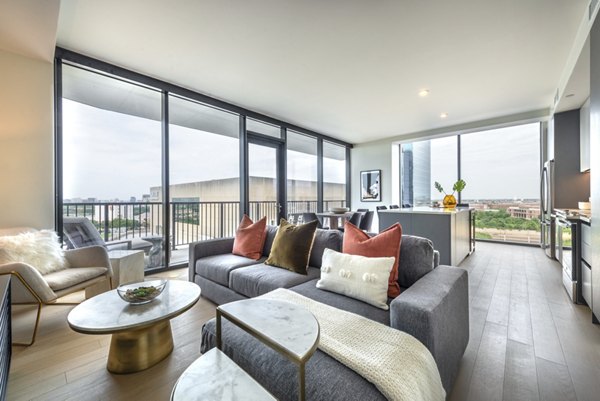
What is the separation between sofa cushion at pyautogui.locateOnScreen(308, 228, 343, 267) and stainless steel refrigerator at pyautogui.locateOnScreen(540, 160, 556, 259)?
4.04 m

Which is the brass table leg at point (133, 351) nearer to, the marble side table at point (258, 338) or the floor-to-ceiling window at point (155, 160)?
the marble side table at point (258, 338)

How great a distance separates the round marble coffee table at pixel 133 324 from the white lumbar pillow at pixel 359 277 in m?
0.94

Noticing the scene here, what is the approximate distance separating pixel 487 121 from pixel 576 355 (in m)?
5.02

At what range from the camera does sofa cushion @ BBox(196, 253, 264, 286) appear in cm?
243

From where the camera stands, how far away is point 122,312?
152 centimetres

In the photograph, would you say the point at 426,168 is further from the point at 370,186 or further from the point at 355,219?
the point at 355,219

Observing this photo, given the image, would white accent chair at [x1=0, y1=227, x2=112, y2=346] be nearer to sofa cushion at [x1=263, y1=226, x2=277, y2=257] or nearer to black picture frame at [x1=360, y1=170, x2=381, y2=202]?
sofa cushion at [x1=263, y1=226, x2=277, y2=257]

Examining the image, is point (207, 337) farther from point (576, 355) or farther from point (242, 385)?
point (576, 355)

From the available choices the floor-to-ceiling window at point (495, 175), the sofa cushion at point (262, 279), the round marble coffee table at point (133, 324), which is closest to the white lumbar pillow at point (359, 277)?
the sofa cushion at point (262, 279)

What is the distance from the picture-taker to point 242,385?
98 centimetres

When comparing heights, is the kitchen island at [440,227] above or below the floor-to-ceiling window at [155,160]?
below

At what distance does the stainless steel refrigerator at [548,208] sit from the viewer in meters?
4.13

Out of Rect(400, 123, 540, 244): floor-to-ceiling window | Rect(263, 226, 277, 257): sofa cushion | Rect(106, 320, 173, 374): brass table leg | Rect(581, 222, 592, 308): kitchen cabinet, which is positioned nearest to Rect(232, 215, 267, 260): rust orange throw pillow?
Rect(263, 226, 277, 257): sofa cushion

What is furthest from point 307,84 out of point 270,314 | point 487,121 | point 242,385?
point 487,121
